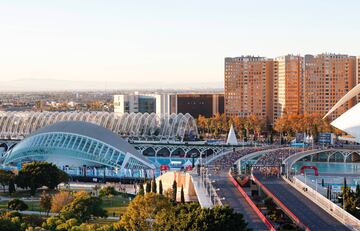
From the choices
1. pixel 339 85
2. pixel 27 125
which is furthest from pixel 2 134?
pixel 339 85

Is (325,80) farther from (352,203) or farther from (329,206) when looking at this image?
(329,206)

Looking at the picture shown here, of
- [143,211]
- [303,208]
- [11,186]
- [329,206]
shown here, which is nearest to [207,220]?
[143,211]

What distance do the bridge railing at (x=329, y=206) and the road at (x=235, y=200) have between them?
373 centimetres

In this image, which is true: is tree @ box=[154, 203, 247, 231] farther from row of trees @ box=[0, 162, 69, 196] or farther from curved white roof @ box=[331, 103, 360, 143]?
row of trees @ box=[0, 162, 69, 196]

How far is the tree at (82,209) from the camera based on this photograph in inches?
1404

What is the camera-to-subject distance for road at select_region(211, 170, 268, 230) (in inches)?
1251

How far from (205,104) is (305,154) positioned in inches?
2524

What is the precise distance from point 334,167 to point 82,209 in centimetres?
4601

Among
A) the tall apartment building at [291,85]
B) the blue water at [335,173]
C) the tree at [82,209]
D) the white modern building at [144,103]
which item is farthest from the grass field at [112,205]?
the white modern building at [144,103]

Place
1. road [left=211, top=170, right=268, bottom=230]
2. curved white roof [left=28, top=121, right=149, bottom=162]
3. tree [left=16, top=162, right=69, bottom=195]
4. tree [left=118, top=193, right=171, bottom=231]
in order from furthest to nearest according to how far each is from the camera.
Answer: curved white roof [left=28, top=121, right=149, bottom=162] < tree [left=16, top=162, right=69, bottom=195] < road [left=211, top=170, right=268, bottom=230] < tree [left=118, top=193, right=171, bottom=231]

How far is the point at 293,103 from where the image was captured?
11556 cm

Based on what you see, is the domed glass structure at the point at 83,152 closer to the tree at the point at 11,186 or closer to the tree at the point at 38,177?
the tree at the point at 38,177

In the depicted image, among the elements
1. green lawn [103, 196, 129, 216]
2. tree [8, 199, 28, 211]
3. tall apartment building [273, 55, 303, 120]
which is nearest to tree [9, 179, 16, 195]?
green lawn [103, 196, 129, 216]

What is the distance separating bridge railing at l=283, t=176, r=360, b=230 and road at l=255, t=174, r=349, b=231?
0.84 ft
